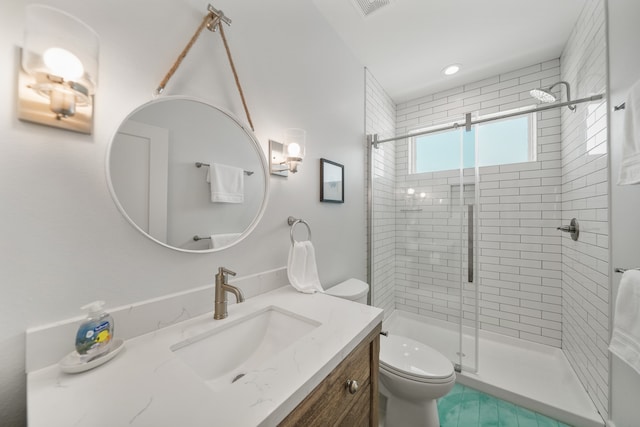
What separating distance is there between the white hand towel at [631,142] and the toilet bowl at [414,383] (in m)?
1.19

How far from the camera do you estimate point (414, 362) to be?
1378mm

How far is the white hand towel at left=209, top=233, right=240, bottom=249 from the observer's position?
994mm

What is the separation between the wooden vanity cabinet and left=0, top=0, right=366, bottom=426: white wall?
61 centimetres

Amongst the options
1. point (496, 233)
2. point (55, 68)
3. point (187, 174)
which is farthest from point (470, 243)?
point (55, 68)

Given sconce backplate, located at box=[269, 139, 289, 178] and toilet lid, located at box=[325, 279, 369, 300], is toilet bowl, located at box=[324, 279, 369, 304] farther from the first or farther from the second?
sconce backplate, located at box=[269, 139, 289, 178]

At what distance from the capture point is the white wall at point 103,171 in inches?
23.1

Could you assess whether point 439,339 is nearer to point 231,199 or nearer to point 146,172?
point 231,199

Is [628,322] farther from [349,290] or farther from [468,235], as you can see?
[349,290]

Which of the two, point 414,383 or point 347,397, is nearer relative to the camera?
point 347,397

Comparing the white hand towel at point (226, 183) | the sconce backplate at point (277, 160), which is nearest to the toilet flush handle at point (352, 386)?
the white hand towel at point (226, 183)

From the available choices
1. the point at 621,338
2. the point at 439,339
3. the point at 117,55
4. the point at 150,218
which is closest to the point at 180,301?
the point at 150,218

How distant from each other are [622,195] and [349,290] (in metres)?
1.54

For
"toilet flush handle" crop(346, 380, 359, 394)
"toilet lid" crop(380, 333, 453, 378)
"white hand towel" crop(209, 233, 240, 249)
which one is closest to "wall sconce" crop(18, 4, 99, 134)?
"white hand towel" crop(209, 233, 240, 249)

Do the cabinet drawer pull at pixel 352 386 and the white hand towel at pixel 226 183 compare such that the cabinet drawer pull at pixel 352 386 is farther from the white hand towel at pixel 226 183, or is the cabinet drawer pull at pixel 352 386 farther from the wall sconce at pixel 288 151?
the wall sconce at pixel 288 151
